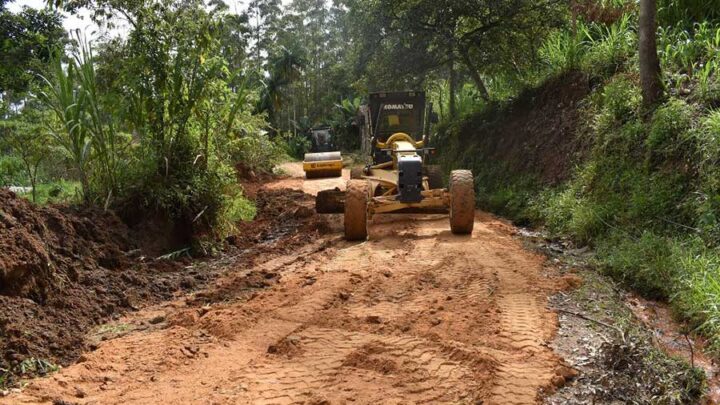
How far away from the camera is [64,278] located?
518 centimetres

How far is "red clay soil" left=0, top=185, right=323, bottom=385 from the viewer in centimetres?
420

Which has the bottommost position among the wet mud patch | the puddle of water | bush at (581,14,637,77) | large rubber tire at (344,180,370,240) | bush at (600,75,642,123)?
the puddle of water

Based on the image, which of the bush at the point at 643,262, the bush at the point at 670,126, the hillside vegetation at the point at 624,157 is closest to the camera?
the bush at the point at 643,262

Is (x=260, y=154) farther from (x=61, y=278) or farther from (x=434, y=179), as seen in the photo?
(x=61, y=278)

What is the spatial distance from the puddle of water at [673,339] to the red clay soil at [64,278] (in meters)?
4.36

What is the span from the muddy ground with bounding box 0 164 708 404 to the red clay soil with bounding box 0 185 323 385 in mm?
202

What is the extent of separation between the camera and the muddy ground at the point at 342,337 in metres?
3.61

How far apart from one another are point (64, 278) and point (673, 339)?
5.17 meters

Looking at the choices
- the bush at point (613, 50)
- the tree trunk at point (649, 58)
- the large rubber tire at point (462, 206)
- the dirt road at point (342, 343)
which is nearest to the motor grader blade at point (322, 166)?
the bush at point (613, 50)

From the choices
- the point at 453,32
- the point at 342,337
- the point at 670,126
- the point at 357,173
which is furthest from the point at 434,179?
the point at 342,337

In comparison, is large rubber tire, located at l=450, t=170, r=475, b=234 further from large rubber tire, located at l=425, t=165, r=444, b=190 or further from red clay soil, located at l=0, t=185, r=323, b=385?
red clay soil, located at l=0, t=185, r=323, b=385

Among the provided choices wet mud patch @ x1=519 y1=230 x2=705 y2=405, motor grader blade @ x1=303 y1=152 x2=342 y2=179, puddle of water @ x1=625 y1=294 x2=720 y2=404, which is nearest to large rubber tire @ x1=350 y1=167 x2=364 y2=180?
wet mud patch @ x1=519 y1=230 x2=705 y2=405

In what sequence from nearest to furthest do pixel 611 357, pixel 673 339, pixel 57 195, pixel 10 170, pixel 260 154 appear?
pixel 611 357 → pixel 673 339 → pixel 10 170 → pixel 57 195 → pixel 260 154

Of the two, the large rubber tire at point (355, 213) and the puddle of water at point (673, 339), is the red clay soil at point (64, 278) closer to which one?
the large rubber tire at point (355, 213)
